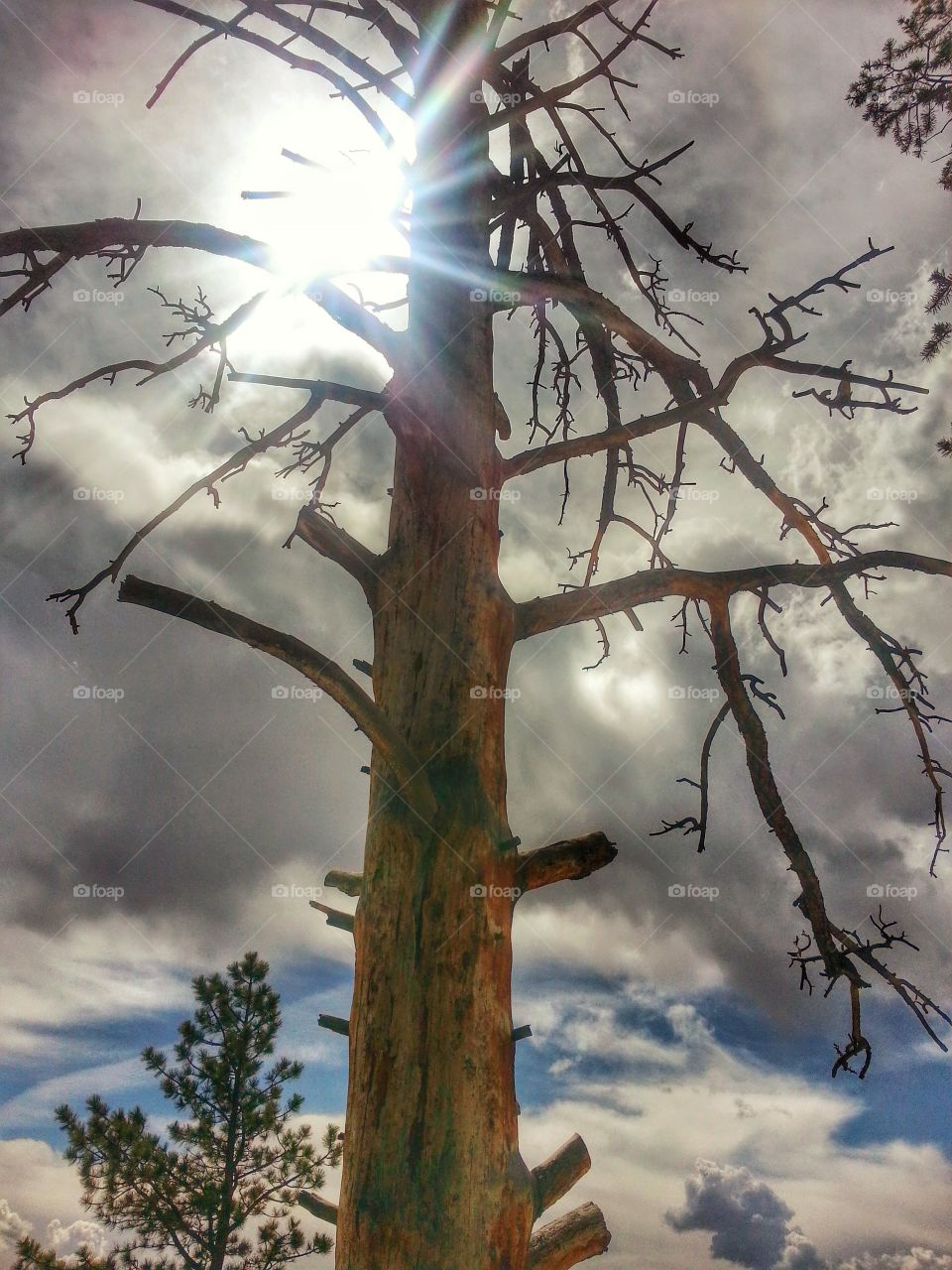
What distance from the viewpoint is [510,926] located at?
8.37ft

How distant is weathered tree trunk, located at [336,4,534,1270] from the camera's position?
2.15m

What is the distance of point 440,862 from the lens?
246 cm

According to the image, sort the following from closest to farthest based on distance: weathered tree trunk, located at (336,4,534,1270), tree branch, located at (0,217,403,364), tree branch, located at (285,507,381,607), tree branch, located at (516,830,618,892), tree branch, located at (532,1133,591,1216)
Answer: weathered tree trunk, located at (336,4,534,1270), tree branch, located at (532,1133,591,1216), tree branch, located at (516,830,618,892), tree branch, located at (285,507,381,607), tree branch, located at (0,217,403,364)

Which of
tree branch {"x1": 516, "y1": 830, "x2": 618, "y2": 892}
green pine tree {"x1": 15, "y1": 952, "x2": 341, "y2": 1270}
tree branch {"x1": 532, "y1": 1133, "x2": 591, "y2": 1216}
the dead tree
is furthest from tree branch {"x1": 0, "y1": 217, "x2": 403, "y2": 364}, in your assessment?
green pine tree {"x1": 15, "y1": 952, "x2": 341, "y2": 1270}

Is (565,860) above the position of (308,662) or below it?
below

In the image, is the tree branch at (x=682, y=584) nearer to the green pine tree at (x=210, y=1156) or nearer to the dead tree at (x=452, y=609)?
the dead tree at (x=452, y=609)

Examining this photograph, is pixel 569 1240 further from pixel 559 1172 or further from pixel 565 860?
pixel 565 860

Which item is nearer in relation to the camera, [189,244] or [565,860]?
[565,860]

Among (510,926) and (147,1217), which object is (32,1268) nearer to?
(147,1217)

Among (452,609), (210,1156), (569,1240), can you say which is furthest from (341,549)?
(210,1156)

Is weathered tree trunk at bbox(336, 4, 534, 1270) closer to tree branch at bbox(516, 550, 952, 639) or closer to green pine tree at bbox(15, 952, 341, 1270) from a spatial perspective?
tree branch at bbox(516, 550, 952, 639)

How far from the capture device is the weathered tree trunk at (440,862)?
7.04 ft

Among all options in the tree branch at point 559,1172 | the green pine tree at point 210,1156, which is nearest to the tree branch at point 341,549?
the tree branch at point 559,1172

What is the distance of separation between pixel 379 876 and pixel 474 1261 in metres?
0.95
